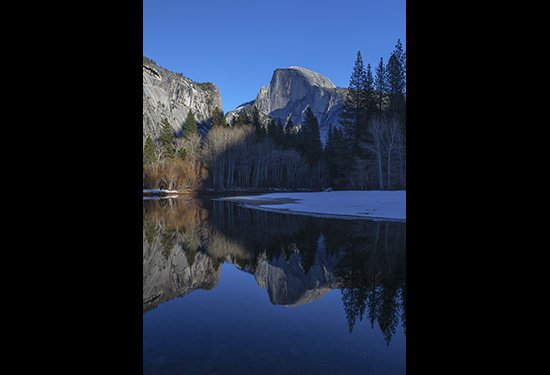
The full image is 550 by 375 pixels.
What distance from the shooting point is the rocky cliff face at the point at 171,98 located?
298 ft

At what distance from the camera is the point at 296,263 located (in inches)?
294

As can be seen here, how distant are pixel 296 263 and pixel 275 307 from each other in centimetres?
262

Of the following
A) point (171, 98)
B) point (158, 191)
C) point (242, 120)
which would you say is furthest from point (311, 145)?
point (171, 98)

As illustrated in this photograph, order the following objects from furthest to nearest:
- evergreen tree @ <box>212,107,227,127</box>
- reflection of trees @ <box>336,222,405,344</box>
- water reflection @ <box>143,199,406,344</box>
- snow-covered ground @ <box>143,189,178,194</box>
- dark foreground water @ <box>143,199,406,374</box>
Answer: evergreen tree @ <box>212,107,227,127</box>
snow-covered ground @ <box>143,189,178,194</box>
water reflection @ <box>143,199,406,344</box>
reflection of trees @ <box>336,222,405,344</box>
dark foreground water @ <box>143,199,406,374</box>

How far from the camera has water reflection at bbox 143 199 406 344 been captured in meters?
5.05

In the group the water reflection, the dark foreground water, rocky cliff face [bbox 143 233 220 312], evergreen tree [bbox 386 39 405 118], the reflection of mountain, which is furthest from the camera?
evergreen tree [bbox 386 39 405 118]

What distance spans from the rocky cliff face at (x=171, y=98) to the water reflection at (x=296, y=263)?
81154 millimetres

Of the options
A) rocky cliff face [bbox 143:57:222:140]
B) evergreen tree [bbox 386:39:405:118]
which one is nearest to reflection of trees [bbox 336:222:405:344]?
evergreen tree [bbox 386:39:405:118]

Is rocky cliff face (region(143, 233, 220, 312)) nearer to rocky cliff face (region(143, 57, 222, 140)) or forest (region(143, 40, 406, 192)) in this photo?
forest (region(143, 40, 406, 192))

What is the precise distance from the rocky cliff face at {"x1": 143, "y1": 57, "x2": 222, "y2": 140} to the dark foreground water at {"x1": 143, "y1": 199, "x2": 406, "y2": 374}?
8359 cm

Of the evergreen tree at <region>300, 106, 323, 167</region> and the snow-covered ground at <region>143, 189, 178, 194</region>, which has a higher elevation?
the evergreen tree at <region>300, 106, 323, 167</region>

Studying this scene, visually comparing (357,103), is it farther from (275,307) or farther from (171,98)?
(171,98)
